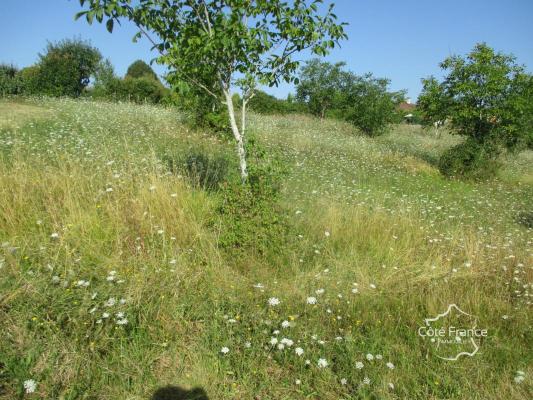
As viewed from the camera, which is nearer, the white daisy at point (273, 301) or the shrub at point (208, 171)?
the white daisy at point (273, 301)

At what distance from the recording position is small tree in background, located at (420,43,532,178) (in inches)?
452

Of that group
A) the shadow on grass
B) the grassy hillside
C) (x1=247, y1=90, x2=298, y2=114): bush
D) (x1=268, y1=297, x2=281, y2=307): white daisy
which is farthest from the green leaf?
(x1=247, y1=90, x2=298, y2=114): bush

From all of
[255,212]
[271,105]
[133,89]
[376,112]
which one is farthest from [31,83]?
[255,212]

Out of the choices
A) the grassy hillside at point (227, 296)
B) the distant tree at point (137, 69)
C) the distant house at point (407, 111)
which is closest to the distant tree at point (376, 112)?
the distant house at point (407, 111)

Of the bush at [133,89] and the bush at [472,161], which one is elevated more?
the bush at [133,89]

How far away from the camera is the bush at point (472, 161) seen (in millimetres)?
11875

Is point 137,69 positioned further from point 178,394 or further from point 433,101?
point 178,394

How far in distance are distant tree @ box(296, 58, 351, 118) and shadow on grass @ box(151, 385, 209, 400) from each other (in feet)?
87.6

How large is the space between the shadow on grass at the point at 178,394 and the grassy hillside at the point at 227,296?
0.14 feet

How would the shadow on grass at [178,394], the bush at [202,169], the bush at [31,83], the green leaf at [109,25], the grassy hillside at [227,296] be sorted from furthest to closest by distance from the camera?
the bush at [31,83] < the bush at [202,169] < the green leaf at [109,25] < the grassy hillside at [227,296] < the shadow on grass at [178,394]

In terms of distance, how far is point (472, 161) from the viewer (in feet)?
39.2

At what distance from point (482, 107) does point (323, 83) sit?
17312mm

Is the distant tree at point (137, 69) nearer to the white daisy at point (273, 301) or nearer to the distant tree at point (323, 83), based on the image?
the distant tree at point (323, 83)

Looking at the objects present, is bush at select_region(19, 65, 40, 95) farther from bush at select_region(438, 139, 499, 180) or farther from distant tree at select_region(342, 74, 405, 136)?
bush at select_region(438, 139, 499, 180)
